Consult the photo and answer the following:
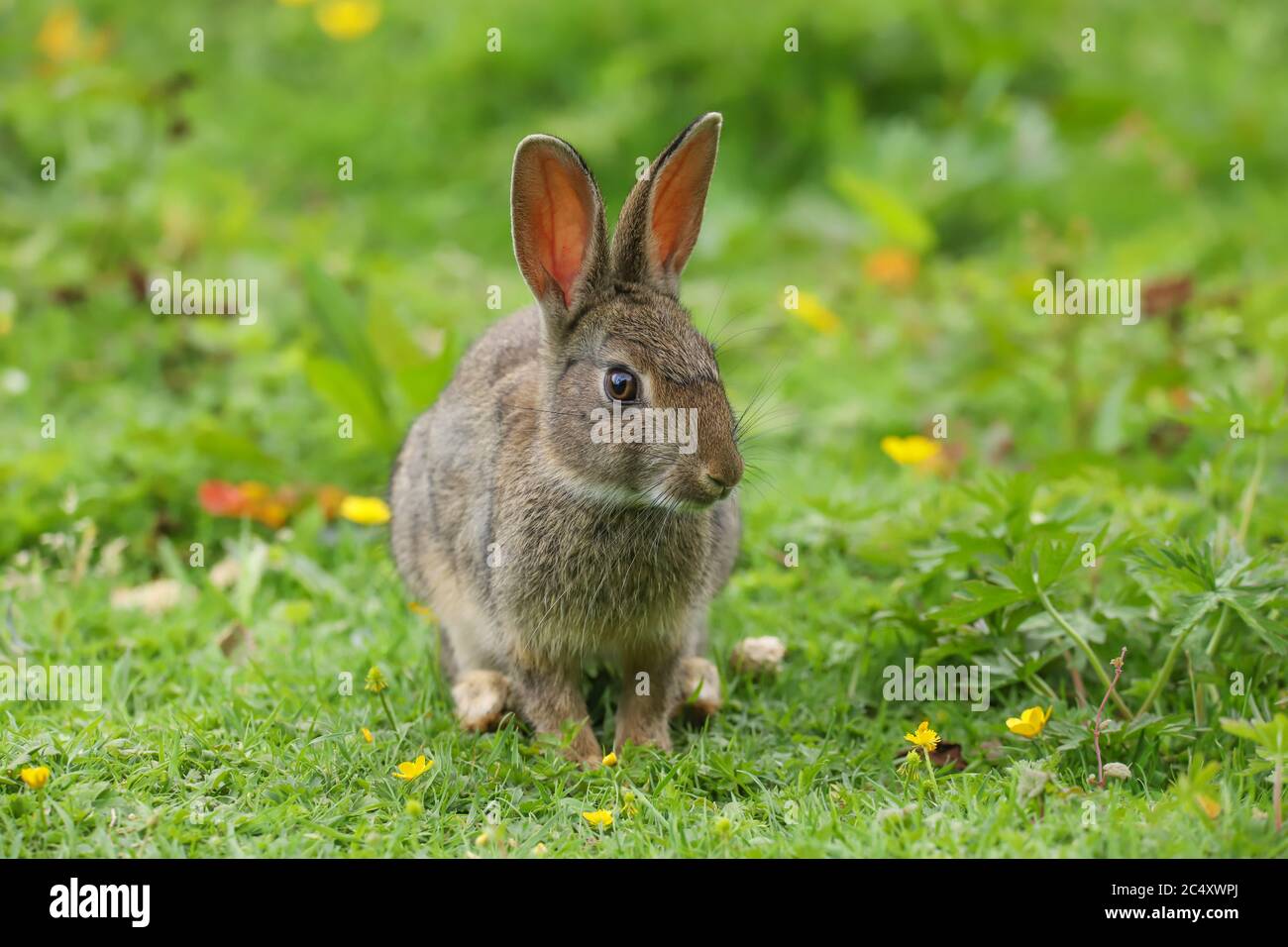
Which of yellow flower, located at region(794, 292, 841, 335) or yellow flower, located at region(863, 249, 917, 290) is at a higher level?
yellow flower, located at region(863, 249, 917, 290)

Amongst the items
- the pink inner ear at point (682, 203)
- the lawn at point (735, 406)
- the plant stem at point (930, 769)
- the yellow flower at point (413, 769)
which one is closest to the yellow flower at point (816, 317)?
the lawn at point (735, 406)

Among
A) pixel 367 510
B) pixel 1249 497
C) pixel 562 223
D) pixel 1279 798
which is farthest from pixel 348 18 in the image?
pixel 1279 798

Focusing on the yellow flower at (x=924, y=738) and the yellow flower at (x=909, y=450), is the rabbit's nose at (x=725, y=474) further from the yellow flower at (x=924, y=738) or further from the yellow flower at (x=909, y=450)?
the yellow flower at (x=909, y=450)

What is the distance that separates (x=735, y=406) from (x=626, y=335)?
2.73 m

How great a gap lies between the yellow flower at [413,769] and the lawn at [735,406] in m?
0.07

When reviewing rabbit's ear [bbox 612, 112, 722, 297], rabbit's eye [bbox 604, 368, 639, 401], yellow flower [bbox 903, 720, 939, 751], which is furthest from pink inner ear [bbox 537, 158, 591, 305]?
yellow flower [bbox 903, 720, 939, 751]

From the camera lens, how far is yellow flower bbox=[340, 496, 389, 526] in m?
5.69

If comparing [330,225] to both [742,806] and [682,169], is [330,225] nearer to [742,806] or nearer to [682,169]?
[682,169]

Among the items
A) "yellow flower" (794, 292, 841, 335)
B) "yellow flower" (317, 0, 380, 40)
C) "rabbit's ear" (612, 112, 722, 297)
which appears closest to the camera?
"rabbit's ear" (612, 112, 722, 297)

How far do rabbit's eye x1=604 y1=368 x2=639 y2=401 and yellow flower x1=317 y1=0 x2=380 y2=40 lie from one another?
604cm

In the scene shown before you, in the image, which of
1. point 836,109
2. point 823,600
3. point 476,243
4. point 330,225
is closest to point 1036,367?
point 823,600

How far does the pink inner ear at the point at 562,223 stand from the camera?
4492mm

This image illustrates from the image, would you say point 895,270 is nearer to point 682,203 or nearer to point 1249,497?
point 1249,497

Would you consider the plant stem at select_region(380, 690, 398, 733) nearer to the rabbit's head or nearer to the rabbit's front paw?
the rabbit's front paw
